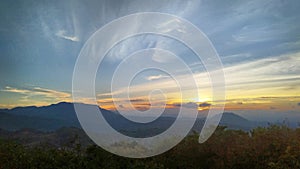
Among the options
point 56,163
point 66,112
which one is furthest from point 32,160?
point 66,112

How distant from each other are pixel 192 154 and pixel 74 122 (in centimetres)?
2291

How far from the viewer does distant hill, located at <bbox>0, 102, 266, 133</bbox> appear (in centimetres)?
1172

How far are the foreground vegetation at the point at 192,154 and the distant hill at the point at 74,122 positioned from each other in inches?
37.0

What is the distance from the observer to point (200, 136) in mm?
9680

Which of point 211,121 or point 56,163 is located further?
point 211,121

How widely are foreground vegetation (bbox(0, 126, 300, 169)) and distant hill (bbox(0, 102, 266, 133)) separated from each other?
94cm

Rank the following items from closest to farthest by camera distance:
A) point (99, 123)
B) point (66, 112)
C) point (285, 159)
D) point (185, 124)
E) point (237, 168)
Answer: point (285, 159) → point (237, 168) → point (99, 123) → point (185, 124) → point (66, 112)

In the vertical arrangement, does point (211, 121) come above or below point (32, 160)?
above

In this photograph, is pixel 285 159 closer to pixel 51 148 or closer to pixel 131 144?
pixel 131 144

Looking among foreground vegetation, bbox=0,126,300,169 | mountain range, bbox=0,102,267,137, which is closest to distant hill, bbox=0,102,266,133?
mountain range, bbox=0,102,267,137

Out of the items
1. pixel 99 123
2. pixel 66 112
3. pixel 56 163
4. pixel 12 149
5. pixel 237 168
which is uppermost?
pixel 66 112

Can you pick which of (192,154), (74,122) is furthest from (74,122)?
(192,154)

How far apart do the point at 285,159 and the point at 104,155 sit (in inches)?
236

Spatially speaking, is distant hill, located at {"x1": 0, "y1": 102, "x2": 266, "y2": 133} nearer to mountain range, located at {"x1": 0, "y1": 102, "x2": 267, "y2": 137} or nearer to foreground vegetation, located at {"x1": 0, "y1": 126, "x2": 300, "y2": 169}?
mountain range, located at {"x1": 0, "y1": 102, "x2": 267, "y2": 137}
